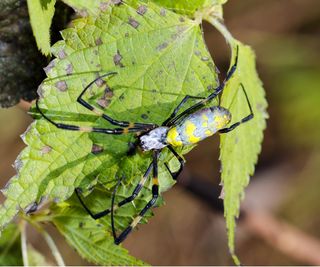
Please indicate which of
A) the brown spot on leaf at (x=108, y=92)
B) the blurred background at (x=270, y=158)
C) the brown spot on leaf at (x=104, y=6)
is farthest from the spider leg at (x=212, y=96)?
the blurred background at (x=270, y=158)

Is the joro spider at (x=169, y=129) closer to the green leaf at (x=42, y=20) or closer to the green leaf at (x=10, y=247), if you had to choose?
the green leaf at (x=42, y=20)

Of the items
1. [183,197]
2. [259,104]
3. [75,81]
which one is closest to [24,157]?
[75,81]

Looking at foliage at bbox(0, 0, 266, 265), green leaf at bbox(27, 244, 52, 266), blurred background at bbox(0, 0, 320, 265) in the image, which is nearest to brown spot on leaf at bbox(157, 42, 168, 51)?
foliage at bbox(0, 0, 266, 265)

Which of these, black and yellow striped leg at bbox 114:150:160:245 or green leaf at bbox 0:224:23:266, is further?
green leaf at bbox 0:224:23:266

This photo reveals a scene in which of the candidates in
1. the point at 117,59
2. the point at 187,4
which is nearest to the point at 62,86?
the point at 117,59

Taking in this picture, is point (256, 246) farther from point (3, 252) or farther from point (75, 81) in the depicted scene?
point (75, 81)

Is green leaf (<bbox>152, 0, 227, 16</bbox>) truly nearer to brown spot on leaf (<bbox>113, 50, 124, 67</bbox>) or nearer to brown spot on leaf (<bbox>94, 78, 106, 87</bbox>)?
brown spot on leaf (<bbox>113, 50, 124, 67</bbox>)
